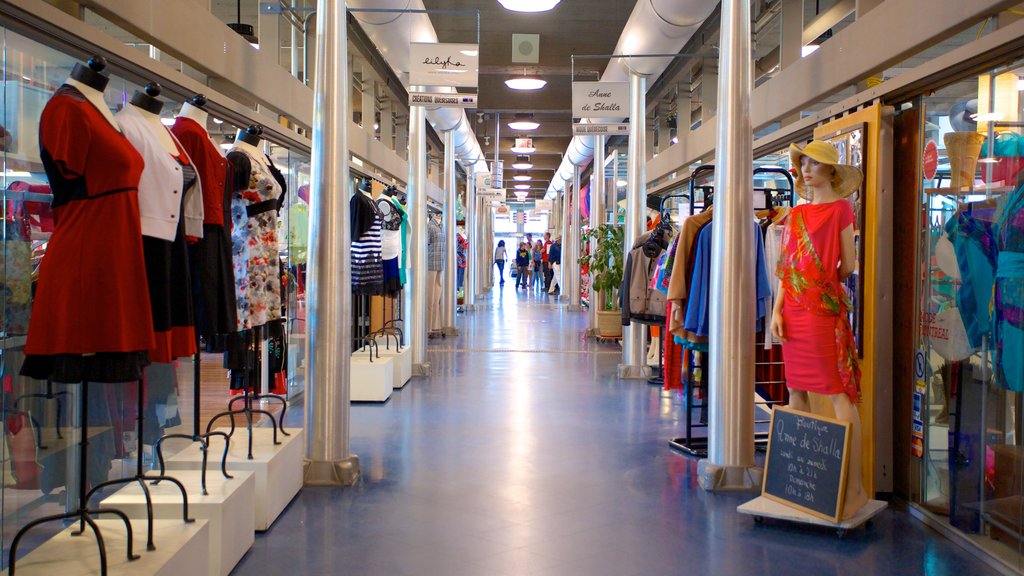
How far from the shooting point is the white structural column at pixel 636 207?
904cm

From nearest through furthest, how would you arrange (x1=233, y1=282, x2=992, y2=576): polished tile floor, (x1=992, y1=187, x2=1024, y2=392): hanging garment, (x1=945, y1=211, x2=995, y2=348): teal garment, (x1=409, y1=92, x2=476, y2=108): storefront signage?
(x1=992, y1=187, x2=1024, y2=392): hanging garment, (x1=233, y1=282, x2=992, y2=576): polished tile floor, (x1=945, y1=211, x2=995, y2=348): teal garment, (x1=409, y1=92, x2=476, y2=108): storefront signage

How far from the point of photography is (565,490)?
15.3 ft

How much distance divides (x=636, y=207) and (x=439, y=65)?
2608 millimetres

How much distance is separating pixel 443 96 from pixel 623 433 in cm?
406

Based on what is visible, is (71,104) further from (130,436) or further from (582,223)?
(582,223)

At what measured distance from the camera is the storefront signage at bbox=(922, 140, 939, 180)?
4086 mm

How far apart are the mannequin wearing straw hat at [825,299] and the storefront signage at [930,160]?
0.32 m

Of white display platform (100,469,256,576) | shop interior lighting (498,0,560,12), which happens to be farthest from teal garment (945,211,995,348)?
shop interior lighting (498,0,560,12)

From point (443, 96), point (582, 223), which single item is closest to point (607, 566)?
point (443, 96)

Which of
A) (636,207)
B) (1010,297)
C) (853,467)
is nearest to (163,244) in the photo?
(853,467)

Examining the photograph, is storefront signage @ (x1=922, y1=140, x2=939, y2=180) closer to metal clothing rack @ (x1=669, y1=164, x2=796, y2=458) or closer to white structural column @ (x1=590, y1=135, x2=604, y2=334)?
metal clothing rack @ (x1=669, y1=164, x2=796, y2=458)

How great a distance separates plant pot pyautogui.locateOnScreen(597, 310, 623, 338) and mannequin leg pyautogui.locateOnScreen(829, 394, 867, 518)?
8270mm

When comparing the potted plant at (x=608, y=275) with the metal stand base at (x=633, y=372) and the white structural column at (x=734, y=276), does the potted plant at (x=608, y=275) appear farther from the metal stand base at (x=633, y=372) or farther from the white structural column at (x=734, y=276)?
the white structural column at (x=734, y=276)

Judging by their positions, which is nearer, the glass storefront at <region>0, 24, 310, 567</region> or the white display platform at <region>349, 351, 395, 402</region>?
the glass storefront at <region>0, 24, 310, 567</region>
